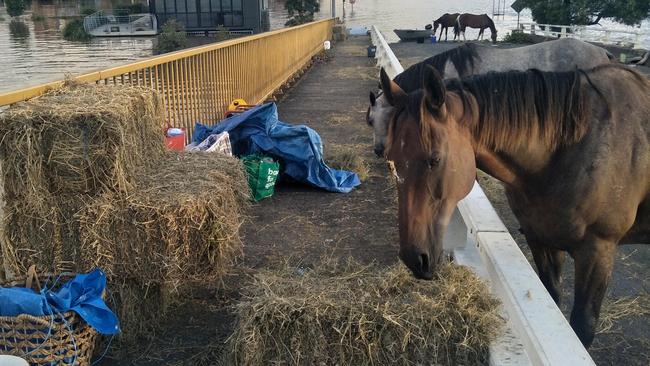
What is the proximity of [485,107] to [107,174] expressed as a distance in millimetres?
1971

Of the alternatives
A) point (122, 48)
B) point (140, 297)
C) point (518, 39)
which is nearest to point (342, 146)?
point (140, 297)

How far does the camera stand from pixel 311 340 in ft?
8.02

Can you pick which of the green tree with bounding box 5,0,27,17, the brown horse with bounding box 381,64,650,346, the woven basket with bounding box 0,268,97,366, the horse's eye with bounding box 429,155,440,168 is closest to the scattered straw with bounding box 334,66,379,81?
the brown horse with bounding box 381,64,650,346

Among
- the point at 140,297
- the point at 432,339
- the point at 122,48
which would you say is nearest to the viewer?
the point at 432,339

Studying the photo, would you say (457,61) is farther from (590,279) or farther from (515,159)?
(590,279)

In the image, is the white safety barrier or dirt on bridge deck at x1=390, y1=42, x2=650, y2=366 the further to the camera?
the white safety barrier

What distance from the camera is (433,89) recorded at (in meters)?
2.21

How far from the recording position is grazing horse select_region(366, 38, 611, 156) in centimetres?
552

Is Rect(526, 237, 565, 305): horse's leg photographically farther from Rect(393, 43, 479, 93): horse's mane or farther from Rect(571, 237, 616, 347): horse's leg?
Rect(393, 43, 479, 93): horse's mane

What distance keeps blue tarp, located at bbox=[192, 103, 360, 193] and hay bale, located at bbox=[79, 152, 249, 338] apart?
2.30m

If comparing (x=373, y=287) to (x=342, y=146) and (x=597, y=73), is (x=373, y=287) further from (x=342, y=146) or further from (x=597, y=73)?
(x=342, y=146)

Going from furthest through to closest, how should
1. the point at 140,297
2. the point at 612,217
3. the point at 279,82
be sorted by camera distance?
1. the point at 279,82
2. the point at 140,297
3. the point at 612,217

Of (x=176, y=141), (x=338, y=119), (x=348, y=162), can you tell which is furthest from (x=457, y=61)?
(x=338, y=119)

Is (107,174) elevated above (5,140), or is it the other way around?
(5,140)
